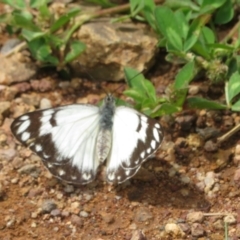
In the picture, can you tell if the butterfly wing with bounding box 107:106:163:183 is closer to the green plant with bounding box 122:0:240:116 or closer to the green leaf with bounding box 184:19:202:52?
the green plant with bounding box 122:0:240:116

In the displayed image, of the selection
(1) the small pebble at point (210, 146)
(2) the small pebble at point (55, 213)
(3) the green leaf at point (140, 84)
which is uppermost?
(3) the green leaf at point (140, 84)

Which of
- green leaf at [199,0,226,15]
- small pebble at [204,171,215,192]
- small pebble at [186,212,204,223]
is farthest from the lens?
green leaf at [199,0,226,15]

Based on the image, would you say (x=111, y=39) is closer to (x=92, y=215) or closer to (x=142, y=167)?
(x=142, y=167)

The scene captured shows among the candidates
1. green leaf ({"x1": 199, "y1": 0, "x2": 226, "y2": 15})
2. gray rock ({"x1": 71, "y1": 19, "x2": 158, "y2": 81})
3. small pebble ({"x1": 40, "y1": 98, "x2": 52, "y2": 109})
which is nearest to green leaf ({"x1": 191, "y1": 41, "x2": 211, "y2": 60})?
green leaf ({"x1": 199, "y1": 0, "x2": 226, "y2": 15})

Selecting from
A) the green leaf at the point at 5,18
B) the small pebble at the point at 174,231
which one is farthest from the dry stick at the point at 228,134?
the green leaf at the point at 5,18

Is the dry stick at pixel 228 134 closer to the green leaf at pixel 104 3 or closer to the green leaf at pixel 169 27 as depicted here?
the green leaf at pixel 169 27

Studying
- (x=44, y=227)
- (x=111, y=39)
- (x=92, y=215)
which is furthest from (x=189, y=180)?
(x=111, y=39)
